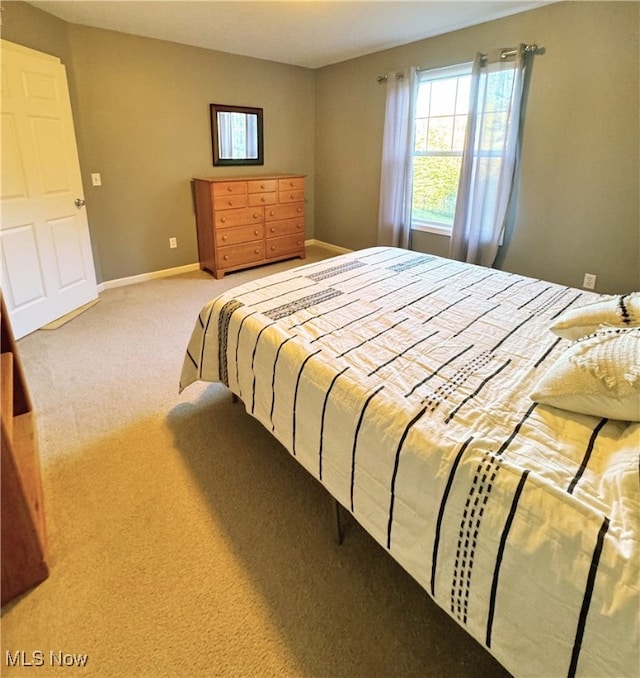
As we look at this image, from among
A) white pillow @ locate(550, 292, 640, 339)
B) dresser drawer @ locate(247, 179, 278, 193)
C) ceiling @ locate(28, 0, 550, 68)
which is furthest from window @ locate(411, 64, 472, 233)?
white pillow @ locate(550, 292, 640, 339)

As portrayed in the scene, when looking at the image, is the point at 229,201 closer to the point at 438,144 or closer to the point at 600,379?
the point at 438,144

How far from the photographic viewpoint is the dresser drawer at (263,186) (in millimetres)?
4379

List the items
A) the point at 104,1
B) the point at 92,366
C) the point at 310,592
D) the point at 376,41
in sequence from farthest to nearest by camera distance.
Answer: the point at 376,41 → the point at 104,1 → the point at 92,366 → the point at 310,592

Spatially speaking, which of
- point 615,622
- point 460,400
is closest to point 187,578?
point 460,400

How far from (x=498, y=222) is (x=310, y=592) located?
129 inches

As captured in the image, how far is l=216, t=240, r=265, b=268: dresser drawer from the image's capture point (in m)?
4.39

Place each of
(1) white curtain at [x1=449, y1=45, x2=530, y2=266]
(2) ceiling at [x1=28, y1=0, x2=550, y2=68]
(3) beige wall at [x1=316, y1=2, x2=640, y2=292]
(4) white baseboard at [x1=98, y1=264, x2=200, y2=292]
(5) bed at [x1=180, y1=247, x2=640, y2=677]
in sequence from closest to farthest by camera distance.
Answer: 1. (5) bed at [x1=180, y1=247, x2=640, y2=677]
2. (3) beige wall at [x1=316, y1=2, x2=640, y2=292]
3. (2) ceiling at [x1=28, y1=0, x2=550, y2=68]
4. (1) white curtain at [x1=449, y1=45, x2=530, y2=266]
5. (4) white baseboard at [x1=98, y1=264, x2=200, y2=292]

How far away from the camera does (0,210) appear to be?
2777mm

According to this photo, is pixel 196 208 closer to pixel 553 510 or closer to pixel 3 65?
pixel 3 65

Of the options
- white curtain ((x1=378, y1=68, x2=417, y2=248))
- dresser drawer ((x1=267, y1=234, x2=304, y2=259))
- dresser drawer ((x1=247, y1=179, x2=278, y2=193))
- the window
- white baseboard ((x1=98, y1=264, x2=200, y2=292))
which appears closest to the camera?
the window

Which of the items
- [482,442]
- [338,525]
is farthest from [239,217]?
[482,442]

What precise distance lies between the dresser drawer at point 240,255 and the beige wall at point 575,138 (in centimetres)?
243

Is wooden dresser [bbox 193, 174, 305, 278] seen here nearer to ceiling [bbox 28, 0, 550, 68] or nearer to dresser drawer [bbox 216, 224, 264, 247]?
dresser drawer [bbox 216, 224, 264, 247]

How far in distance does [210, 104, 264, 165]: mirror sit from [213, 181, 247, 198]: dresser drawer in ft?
1.73
